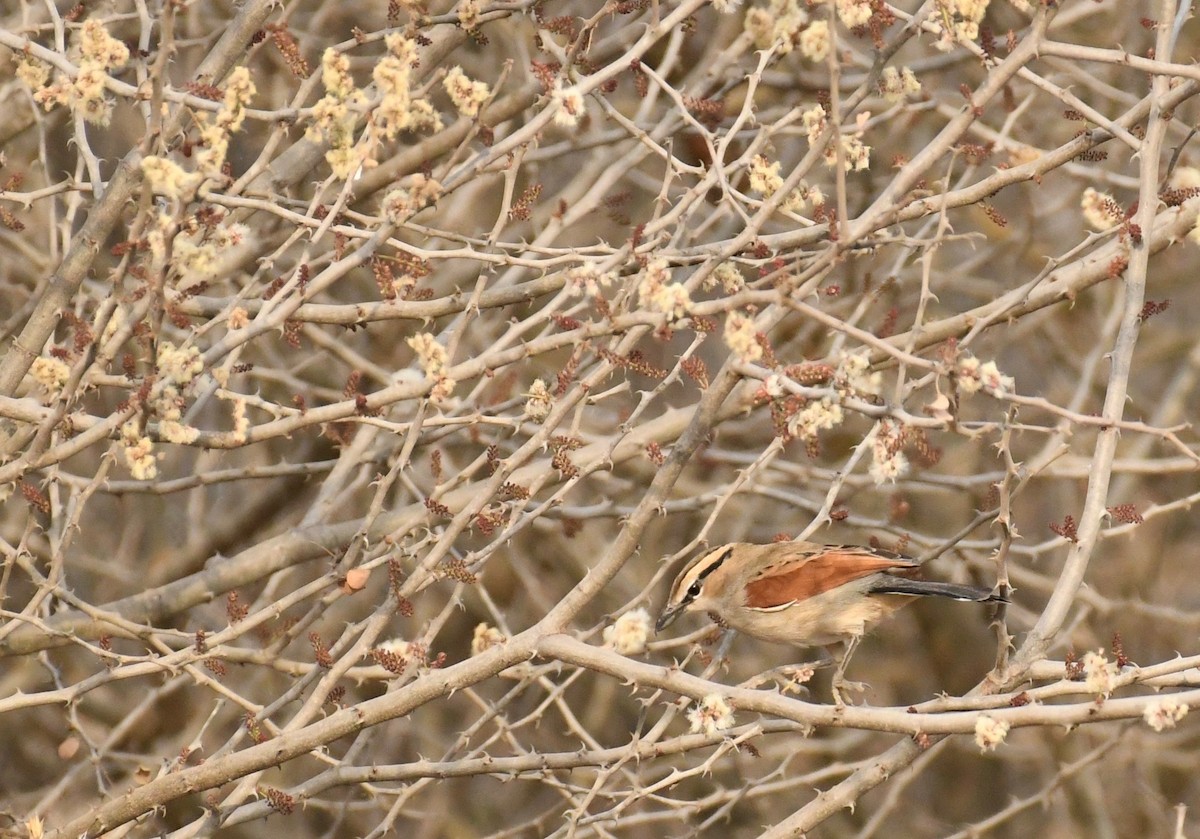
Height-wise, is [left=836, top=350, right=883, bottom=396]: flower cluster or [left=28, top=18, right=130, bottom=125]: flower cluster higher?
[left=28, top=18, right=130, bottom=125]: flower cluster

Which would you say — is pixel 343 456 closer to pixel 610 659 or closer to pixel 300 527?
pixel 300 527

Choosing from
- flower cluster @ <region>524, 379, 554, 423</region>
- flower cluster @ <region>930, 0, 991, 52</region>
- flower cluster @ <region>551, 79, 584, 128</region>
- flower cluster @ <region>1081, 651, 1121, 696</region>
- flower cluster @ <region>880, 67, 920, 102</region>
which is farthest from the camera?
flower cluster @ <region>524, 379, 554, 423</region>

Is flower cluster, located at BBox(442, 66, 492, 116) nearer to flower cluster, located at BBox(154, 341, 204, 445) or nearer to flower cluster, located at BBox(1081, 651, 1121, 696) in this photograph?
flower cluster, located at BBox(154, 341, 204, 445)

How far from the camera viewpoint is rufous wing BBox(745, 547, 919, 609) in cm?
573

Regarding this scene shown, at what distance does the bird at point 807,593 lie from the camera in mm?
5754

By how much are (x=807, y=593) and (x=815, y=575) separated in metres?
0.08

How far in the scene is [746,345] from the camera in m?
3.43

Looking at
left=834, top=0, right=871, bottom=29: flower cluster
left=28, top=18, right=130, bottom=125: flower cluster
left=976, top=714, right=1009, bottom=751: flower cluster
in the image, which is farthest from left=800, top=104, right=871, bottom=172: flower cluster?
left=28, top=18, right=130, bottom=125: flower cluster

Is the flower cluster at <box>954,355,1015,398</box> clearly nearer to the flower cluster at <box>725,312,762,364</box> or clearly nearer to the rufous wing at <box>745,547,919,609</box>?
the flower cluster at <box>725,312,762,364</box>

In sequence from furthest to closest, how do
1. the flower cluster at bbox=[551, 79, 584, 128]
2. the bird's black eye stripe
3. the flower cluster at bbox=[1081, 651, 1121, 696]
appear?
1. the bird's black eye stripe
2. the flower cluster at bbox=[551, 79, 584, 128]
3. the flower cluster at bbox=[1081, 651, 1121, 696]

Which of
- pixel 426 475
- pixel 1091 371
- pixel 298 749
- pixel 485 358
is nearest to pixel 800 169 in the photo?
pixel 485 358

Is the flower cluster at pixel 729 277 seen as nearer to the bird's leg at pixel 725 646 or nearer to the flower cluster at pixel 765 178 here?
the flower cluster at pixel 765 178

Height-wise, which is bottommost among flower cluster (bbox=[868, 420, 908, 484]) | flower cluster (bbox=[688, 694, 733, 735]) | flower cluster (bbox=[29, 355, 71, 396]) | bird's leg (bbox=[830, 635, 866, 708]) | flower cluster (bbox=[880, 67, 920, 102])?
bird's leg (bbox=[830, 635, 866, 708])

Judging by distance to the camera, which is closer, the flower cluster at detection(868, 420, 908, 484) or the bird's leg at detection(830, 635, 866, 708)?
the flower cluster at detection(868, 420, 908, 484)
